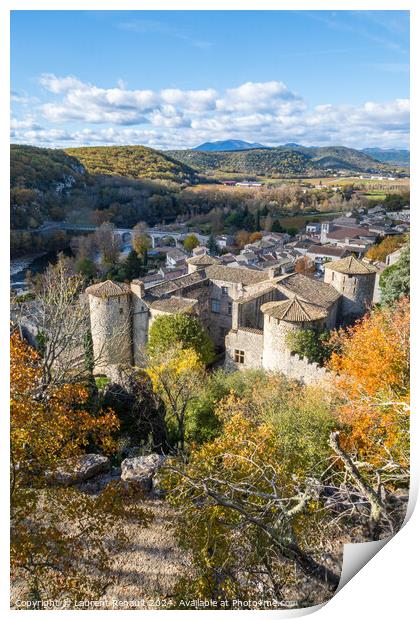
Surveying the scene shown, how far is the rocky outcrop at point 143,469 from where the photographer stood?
795 centimetres

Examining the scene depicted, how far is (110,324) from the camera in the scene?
14734 mm

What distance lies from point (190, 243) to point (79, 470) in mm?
20576

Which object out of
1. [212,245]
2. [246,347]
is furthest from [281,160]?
[212,245]

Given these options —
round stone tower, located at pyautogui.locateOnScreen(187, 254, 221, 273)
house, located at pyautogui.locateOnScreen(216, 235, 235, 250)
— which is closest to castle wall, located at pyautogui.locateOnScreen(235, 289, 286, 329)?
round stone tower, located at pyautogui.locateOnScreen(187, 254, 221, 273)

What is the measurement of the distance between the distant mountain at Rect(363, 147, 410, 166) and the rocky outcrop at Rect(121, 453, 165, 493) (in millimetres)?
6669

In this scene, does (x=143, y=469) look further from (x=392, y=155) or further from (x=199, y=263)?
(x=199, y=263)

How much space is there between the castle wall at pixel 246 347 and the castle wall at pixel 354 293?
Answer: 3367 millimetres

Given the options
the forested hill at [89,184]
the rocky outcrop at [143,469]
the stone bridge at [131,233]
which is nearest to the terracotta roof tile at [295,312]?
the forested hill at [89,184]

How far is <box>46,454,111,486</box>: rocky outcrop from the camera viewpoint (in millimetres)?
6617

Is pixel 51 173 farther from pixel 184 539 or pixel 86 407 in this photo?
pixel 184 539

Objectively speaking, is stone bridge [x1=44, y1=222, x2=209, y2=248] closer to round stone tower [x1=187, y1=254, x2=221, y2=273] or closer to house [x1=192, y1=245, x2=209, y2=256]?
house [x1=192, y1=245, x2=209, y2=256]

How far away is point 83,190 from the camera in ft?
44.4

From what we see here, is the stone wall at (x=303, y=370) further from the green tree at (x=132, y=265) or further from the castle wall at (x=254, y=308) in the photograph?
the green tree at (x=132, y=265)

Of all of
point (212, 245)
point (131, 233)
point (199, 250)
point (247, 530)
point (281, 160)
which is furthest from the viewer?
point (212, 245)
